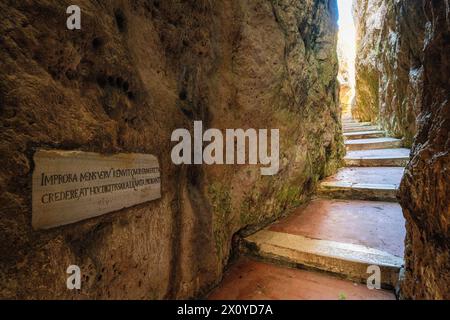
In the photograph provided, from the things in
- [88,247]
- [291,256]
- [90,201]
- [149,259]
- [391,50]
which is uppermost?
[391,50]

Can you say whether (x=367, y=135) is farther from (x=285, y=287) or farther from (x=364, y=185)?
(x=285, y=287)

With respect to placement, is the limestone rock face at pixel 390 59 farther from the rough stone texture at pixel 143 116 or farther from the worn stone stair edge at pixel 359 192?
the rough stone texture at pixel 143 116

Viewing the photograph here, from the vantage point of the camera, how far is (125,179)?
1.41 m

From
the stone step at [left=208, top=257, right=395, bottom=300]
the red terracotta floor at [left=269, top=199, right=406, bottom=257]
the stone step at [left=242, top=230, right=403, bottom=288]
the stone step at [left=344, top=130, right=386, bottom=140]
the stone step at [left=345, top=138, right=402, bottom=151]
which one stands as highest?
the stone step at [left=344, top=130, right=386, bottom=140]

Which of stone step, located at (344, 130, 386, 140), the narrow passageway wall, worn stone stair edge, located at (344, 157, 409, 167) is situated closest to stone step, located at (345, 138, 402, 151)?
stone step, located at (344, 130, 386, 140)

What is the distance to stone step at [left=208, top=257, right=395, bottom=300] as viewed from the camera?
1.83 metres

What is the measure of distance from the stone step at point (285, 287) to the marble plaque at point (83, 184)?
1.14 m

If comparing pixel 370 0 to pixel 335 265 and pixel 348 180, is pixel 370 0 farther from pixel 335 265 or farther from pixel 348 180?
pixel 335 265

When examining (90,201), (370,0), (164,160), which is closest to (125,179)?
(90,201)

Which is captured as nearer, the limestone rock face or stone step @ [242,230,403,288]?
stone step @ [242,230,403,288]

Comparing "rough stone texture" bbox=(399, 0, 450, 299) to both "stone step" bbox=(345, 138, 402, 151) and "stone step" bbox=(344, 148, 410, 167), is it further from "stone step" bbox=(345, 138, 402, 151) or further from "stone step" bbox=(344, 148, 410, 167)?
"stone step" bbox=(345, 138, 402, 151)

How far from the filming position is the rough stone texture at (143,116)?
962 mm

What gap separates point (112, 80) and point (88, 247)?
2.98ft

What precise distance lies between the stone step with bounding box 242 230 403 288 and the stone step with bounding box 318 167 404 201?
1.67 metres
